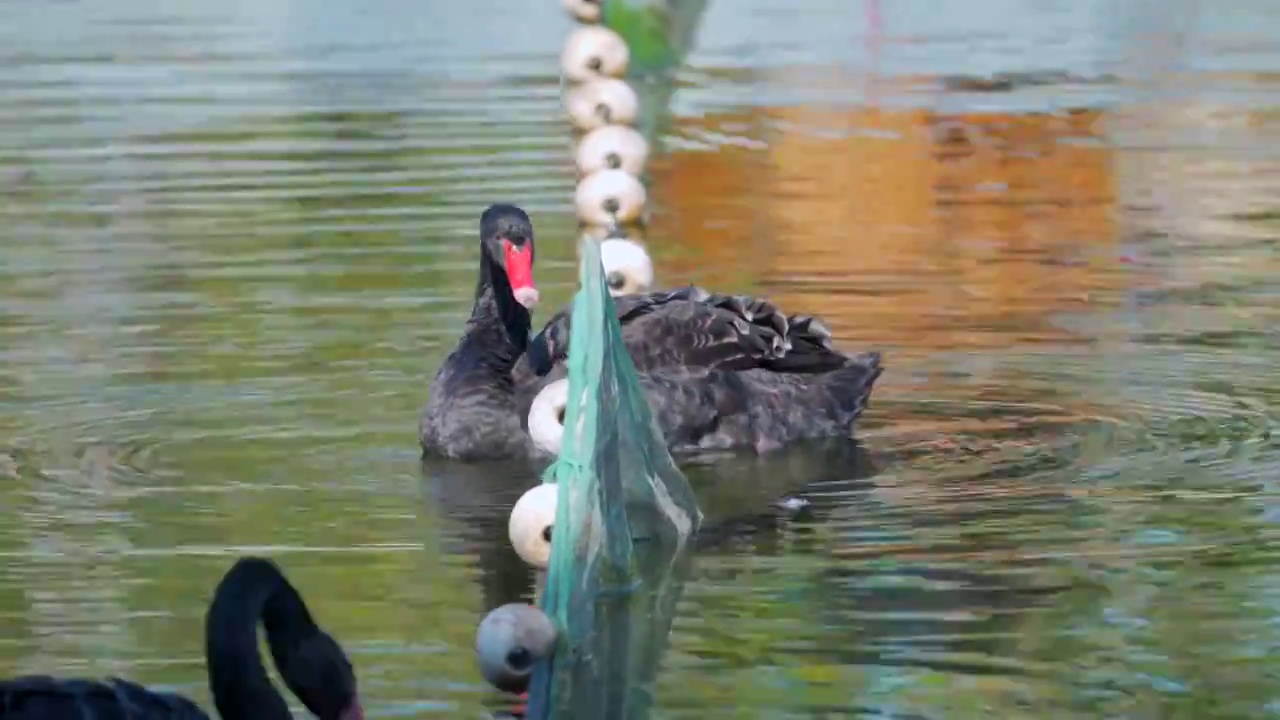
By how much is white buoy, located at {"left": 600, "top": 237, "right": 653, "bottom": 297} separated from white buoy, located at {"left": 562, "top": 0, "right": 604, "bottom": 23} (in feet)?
20.6

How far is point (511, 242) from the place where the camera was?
11148mm

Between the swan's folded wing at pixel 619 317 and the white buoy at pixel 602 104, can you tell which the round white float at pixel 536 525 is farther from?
the white buoy at pixel 602 104

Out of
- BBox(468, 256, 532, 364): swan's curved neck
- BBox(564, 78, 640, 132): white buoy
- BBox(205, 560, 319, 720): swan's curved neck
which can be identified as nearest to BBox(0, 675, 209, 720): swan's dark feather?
BBox(205, 560, 319, 720): swan's curved neck

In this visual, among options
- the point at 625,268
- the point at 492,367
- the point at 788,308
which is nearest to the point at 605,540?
the point at 492,367

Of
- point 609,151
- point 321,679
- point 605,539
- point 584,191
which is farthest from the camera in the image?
point 609,151

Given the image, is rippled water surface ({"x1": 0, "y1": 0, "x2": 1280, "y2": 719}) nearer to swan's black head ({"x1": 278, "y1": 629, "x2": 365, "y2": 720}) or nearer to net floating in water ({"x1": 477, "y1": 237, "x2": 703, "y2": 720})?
net floating in water ({"x1": 477, "y1": 237, "x2": 703, "y2": 720})

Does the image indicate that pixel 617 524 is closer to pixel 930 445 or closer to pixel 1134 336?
pixel 930 445

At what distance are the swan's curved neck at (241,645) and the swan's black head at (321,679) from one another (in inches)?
3.9

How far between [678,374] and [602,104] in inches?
282

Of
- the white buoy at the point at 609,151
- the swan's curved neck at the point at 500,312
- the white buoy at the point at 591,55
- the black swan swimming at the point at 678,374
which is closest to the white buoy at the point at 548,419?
the black swan swimming at the point at 678,374

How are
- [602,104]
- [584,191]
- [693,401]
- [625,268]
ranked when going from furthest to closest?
[602,104] → [584,191] → [625,268] → [693,401]

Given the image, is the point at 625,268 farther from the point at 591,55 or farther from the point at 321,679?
the point at 321,679

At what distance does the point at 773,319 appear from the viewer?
11.2 metres

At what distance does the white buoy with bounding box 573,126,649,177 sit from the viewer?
639 inches
